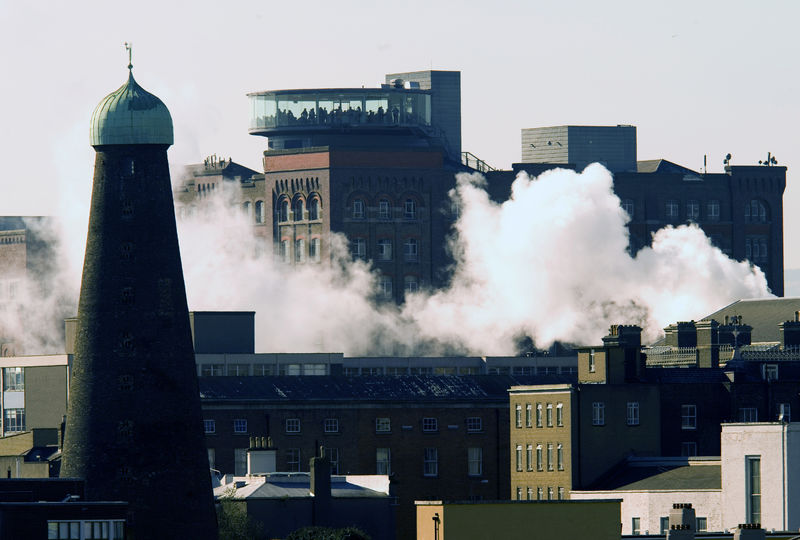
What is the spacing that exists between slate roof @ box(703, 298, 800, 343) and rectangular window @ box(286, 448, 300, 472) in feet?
111

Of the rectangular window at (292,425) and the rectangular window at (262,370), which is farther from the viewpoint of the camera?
the rectangular window at (262,370)

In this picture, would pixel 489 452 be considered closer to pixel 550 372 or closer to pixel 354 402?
pixel 354 402

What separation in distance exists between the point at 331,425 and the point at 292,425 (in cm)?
256

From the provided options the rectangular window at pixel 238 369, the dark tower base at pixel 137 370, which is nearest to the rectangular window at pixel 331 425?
the rectangular window at pixel 238 369

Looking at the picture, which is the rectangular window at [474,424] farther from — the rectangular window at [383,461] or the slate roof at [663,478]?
the slate roof at [663,478]

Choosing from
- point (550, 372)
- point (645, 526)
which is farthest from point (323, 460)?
point (550, 372)

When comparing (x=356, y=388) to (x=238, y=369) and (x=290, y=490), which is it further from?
(x=290, y=490)

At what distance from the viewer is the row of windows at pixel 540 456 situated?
5640 inches

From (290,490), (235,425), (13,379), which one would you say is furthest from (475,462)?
(13,379)

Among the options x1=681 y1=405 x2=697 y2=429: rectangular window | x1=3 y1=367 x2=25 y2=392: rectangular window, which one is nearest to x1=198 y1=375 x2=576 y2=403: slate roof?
x1=681 y1=405 x2=697 y2=429: rectangular window

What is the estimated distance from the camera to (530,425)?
149125mm

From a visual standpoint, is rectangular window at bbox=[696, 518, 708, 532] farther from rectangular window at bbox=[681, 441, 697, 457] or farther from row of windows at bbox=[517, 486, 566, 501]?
rectangular window at bbox=[681, 441, 697, 457]

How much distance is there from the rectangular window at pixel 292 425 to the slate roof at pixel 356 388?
1326 mm

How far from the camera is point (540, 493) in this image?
146000mm
